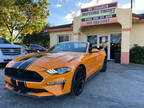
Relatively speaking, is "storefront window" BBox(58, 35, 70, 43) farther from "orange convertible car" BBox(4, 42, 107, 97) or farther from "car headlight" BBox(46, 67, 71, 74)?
"car headlight" BBox(46, 67, 71, 74)

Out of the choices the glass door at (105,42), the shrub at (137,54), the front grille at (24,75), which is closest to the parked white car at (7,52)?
the front grille at (24,75)

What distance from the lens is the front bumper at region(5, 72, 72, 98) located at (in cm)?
202

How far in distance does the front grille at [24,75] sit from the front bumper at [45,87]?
0.08 metres

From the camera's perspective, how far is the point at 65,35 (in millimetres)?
10523

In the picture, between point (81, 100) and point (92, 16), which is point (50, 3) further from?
point (81, 100)

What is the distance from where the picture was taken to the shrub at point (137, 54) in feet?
23.9

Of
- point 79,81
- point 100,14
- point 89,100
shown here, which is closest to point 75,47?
point 79,81

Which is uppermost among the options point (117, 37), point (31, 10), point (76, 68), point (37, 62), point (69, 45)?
point (31, 10)

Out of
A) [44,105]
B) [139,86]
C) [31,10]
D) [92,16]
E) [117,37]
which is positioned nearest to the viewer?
[44,105]

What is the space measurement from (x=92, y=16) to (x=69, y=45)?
4791mm

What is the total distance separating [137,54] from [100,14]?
393cm

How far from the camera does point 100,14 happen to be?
7.28 meters

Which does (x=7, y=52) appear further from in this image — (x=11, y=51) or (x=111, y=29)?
(x=111, y=29)

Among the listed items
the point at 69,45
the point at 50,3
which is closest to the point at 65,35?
the point at 50,3
